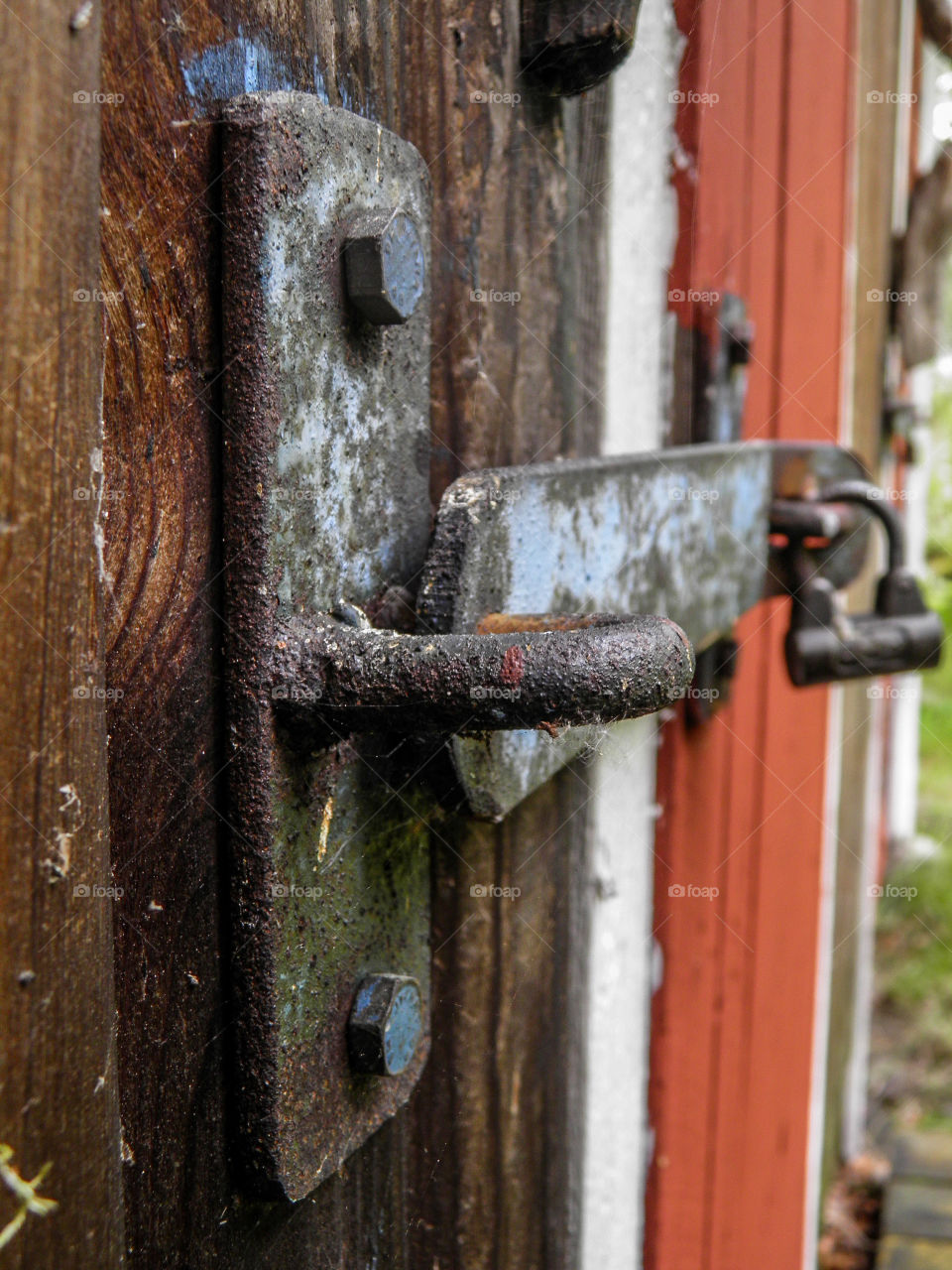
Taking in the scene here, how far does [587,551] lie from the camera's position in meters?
0.56

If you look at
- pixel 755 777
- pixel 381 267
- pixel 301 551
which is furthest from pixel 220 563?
pixel 755 777

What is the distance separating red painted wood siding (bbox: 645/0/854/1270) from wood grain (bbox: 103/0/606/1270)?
0.36 meters

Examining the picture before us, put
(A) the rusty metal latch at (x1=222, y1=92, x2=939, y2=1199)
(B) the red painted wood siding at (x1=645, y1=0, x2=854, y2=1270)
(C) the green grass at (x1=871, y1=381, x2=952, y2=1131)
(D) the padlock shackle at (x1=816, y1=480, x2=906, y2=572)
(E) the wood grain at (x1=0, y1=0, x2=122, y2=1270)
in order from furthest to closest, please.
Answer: (C) the green grass at (x1=871, y1=381, x2=952, y2=1131), (B) the red painted wood siding at (x1=645, y1=0, x2=854, y2=1270), (D) the padlock shackle at (x1=816, y1=480, x2=906, y2=572), (A) the rusty metal latch at (x1=222, y1=92, x2=939, y2=1199), (E) the wood grain at (x1=0, y1=0, x2=122, y2=1270)

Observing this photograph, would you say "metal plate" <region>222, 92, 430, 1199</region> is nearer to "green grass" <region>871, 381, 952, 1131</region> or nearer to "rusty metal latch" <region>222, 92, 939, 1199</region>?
"rusty metal latch" <region>222, 92, 939, 1199</region>

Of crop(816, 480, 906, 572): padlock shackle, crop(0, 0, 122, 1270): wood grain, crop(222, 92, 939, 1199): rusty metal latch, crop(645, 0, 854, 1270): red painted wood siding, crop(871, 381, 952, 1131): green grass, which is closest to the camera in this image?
crop(0, 0, 122, 1270): wood grain

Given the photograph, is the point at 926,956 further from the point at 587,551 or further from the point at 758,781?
the point at 587,551

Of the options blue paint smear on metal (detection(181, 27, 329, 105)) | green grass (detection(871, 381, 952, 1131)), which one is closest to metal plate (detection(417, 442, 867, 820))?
blue paint smear on metal (detection(181, 27, 329, 105))

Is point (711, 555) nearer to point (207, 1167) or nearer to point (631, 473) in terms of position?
point (631, 473)

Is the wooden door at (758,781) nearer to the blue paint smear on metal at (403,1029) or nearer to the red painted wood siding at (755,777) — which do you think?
the red painted wood siding at (755,777)

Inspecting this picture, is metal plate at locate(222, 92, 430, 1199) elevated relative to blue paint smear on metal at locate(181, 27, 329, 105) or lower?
lower

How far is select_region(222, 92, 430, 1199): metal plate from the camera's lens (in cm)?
38

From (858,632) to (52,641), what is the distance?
805mm

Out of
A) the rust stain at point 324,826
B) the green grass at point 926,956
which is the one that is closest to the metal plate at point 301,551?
the rust stain at point 324,826

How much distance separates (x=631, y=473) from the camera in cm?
60
